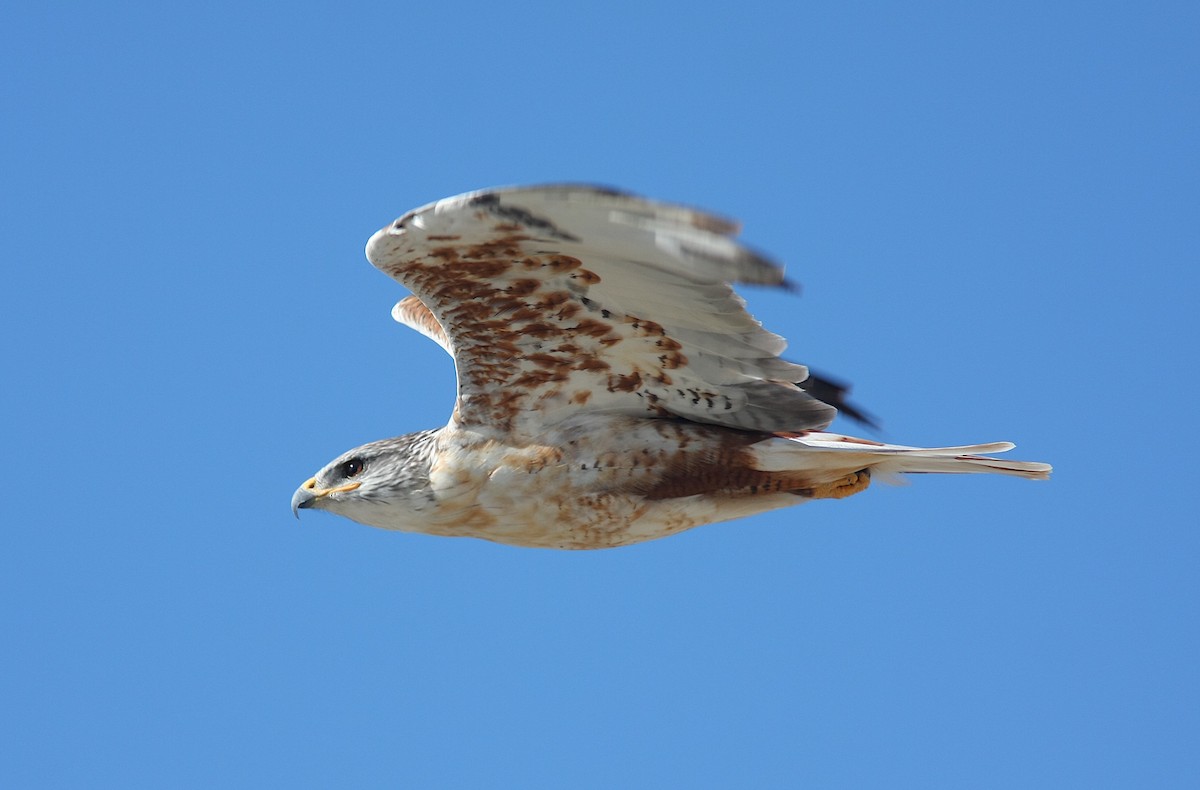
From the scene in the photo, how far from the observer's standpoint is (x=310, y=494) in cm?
720

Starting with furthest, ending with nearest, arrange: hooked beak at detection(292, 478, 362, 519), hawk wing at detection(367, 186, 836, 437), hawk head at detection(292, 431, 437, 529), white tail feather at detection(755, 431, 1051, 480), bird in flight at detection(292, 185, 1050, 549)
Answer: hooked beak at detection(292, 478, 362, 519) < hawk head at detection(292, 431, 437, 529) < white tail feather at detection(755, 431, 1051, 480) < bird in flight at detection(292, 185, 1050, 549) < hawk wing at detection(367, 186, 836, 437)

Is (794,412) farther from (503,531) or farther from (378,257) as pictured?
(378,257)

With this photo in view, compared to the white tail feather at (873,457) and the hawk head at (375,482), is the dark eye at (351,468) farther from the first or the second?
the white tail feather at (873,457)

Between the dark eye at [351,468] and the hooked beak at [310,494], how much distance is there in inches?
3.1

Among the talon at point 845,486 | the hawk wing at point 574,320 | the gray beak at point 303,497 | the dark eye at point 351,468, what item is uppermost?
the hawk wing at point 574,320

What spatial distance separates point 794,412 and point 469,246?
68.4 inches

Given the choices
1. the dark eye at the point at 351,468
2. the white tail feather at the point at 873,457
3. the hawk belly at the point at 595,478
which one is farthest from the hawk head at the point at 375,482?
the white tail feather at the point at 873,457

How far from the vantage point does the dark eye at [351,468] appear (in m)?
7.15

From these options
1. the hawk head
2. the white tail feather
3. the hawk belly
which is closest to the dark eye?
the hawk head

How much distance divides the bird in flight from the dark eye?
0.06 meters

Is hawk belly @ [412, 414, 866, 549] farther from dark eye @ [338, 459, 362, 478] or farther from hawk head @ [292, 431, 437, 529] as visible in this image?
dark eye @ [338, 459, 362, 478]

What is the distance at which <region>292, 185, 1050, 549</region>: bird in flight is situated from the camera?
241 inches

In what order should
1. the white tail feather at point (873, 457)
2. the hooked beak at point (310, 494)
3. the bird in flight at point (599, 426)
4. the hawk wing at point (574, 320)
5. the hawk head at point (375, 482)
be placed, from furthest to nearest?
the hooked beak at point (310, 494), the hawk head at point (375, 482), the white tail feather at point (873, 457), the bird in flight at point (599, 426), the hawk wing at point (574, 320)

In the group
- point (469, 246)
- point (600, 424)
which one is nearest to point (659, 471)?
point (600, 424)
